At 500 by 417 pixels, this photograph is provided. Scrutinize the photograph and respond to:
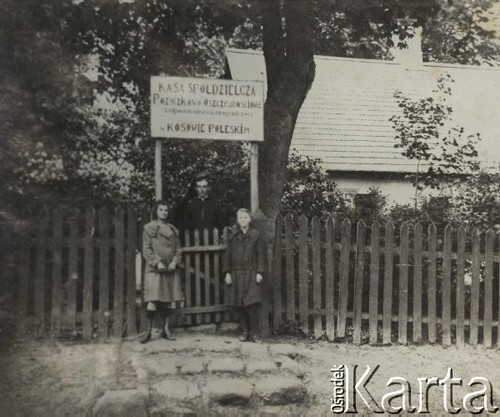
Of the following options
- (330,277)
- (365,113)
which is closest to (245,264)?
(330,277)

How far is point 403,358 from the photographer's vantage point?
197 inches

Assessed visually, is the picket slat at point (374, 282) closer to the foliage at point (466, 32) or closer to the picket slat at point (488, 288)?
the picket slat at point (488, 288)

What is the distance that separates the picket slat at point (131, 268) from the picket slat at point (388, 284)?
2405 millimetres

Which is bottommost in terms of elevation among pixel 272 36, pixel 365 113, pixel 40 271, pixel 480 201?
pixel 40 271

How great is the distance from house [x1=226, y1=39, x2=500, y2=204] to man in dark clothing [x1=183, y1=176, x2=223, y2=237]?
1.47 metres

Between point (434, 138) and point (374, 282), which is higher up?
point (434, 138)

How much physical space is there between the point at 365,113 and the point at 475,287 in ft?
8.63

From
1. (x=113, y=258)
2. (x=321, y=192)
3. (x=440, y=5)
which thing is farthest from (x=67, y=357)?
(x=440, y=5)

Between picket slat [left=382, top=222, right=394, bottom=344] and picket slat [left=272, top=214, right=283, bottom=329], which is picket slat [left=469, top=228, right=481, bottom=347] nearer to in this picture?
picket slat [left=382, top=222, right=394, bottom=344]

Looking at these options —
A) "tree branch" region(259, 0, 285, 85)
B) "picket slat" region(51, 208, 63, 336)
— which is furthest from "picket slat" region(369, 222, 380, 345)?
"picket slat" region(51, 208, 63, 336)

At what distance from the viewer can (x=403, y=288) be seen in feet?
17.6

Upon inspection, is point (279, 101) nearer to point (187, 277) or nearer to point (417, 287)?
point (187, 277)

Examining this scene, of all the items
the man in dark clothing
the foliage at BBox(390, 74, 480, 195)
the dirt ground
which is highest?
the foliage at BBox(390, 74, 480, 195)

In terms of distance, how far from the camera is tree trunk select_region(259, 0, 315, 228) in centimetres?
558
